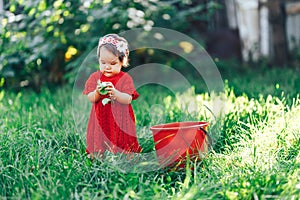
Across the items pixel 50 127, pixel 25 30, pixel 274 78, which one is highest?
pixel 25 30

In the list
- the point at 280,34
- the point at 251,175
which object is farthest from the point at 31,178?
the point at 280,34

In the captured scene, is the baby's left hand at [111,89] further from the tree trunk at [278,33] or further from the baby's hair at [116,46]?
the tree trunk at [278,33]

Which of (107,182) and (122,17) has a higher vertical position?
(122,17)

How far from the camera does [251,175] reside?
1.94 metres

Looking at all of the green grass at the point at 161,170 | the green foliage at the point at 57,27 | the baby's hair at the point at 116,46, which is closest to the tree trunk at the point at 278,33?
the green foliage at the point at 57,27

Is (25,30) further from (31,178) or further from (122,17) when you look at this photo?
(31,178)

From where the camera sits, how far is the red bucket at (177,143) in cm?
225

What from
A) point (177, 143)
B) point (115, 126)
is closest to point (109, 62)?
point (115, 126)

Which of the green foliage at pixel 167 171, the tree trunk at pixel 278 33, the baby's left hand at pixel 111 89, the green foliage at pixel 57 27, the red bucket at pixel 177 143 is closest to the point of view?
the green foliage at pixel 167 171

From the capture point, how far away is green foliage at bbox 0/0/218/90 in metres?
4.35

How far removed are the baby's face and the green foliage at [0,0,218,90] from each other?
1.72 metres

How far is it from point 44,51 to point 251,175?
3188 millimetres

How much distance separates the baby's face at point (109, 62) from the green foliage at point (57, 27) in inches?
67.6

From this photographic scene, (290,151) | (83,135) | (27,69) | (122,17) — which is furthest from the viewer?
(27,69)
